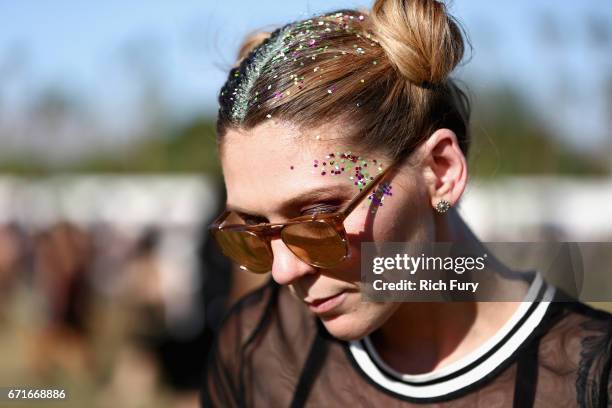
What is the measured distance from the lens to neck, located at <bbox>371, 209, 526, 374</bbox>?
171 cm

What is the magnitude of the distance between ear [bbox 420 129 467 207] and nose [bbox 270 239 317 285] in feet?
1.05

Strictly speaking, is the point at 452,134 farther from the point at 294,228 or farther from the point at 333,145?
the point at 294,228

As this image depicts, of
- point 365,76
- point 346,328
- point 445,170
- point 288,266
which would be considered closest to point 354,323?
point 346,328

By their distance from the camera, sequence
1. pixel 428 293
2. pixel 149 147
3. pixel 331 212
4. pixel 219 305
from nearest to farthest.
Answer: pixel 331 212, pixel 428 293, pixel 219 305, pixel 149 147

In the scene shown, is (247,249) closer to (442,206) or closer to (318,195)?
(318,195)

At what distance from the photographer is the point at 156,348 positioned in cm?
712

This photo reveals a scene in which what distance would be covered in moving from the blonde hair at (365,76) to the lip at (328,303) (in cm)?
33

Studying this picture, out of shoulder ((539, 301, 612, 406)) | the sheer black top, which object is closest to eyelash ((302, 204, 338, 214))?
the sheer black top

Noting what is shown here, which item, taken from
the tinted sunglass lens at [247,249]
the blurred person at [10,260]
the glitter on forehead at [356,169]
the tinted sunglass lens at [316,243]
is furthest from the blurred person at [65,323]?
the glitter on forehead at [356,169]

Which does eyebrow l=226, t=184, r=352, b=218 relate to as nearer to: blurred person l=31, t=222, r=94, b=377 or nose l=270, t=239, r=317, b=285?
nose l=270, t=239, r=317, b=285

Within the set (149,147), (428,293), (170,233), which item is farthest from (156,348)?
(149,147)

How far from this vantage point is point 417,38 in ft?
5.19

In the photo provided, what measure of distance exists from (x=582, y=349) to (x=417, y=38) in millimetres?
741

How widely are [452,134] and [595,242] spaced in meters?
0.47
